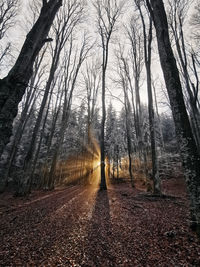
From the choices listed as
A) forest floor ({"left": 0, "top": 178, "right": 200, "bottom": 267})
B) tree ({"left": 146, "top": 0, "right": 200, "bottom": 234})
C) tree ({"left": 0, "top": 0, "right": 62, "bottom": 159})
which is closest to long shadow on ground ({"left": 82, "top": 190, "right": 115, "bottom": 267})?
forest floor ({"left": 0, "top": 178, "right": 200, "bottom": 267})

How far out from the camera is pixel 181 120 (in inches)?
119

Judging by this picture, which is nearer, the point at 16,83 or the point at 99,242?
the point at 16,83

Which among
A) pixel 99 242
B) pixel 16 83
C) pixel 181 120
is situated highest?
pixel 16 83

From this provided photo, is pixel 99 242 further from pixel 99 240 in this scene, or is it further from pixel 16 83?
pixel 16 83

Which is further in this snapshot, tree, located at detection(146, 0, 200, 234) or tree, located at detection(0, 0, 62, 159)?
tree, located at detection(146, 0, 200, 234)

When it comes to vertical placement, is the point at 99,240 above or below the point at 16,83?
below

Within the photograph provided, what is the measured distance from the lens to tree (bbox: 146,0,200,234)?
266 centimetres

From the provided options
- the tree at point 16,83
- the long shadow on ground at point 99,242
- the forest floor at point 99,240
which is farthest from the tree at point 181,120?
the tree at point 16,83

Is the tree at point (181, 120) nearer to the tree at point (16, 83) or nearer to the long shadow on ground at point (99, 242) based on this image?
the long shadow on ground at point (99, 242)

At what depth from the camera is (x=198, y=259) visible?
6.52 ft

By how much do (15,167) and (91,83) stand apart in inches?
638

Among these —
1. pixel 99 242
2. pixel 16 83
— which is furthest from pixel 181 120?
pixel 16 83

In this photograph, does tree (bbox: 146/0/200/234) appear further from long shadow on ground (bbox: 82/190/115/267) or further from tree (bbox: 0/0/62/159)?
A: tree (bbox: 0/0/62/159)

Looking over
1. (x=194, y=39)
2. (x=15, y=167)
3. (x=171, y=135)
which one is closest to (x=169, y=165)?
(x=194, y=39)
